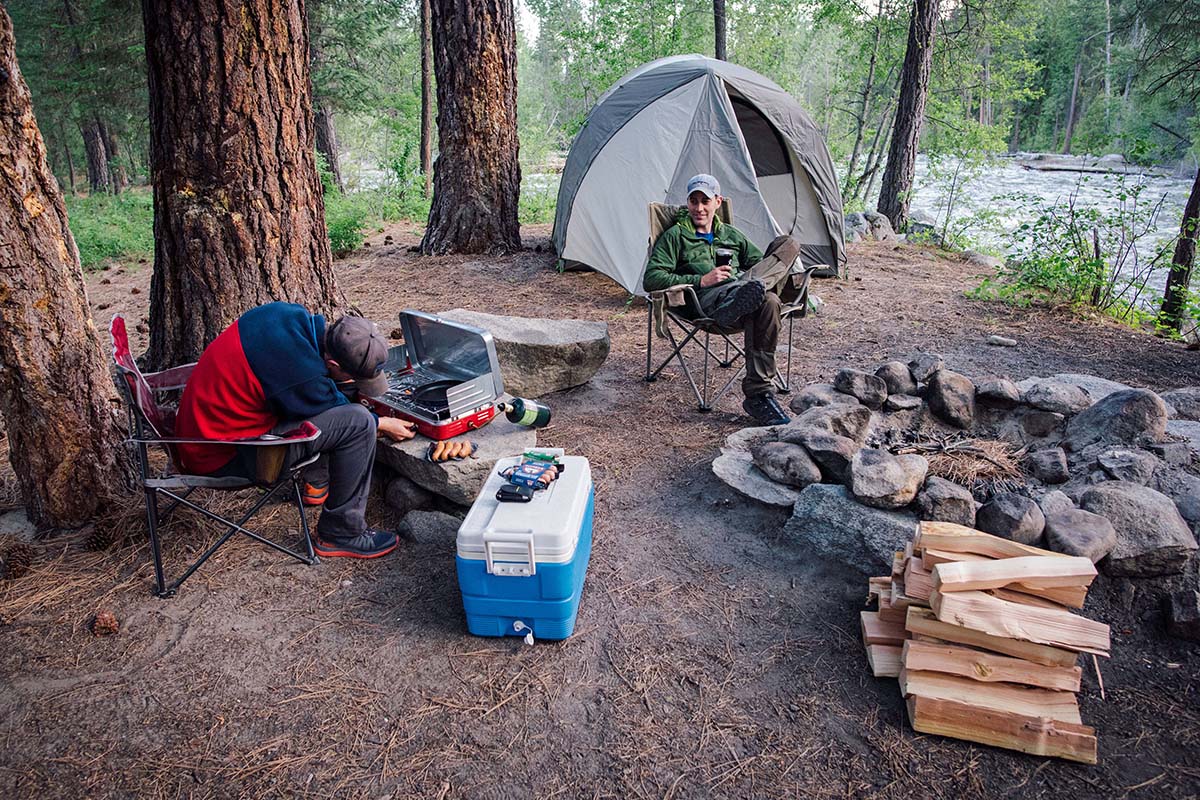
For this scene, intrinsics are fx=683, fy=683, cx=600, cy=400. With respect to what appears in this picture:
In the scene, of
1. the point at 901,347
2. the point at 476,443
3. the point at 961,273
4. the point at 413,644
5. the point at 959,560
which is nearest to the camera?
the point at 959,560

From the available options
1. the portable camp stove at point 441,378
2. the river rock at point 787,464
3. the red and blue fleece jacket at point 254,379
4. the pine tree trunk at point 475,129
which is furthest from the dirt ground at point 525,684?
the pine tree trunk at point 475,129

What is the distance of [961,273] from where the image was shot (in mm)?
7570

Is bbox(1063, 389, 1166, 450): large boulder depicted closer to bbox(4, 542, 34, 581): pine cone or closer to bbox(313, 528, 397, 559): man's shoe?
bbox(313, 528, 397, 559): man's shoe

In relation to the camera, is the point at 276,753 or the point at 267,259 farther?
the point at 267,259

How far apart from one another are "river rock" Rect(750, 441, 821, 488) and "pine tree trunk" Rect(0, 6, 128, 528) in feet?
8.59

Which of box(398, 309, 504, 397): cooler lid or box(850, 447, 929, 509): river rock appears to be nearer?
box(850, 447, 929, 509): river rock

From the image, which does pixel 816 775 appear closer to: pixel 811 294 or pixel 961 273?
pixel 811 294

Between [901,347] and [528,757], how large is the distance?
13.8ft

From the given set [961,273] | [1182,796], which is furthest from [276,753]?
[961,273]

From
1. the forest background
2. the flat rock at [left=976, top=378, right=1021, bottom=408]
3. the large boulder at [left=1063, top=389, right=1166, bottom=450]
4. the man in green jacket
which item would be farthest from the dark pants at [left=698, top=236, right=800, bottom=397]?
the forest background

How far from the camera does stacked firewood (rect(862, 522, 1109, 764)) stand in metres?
1.77

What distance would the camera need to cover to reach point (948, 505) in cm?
238

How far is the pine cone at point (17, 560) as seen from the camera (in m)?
2.43

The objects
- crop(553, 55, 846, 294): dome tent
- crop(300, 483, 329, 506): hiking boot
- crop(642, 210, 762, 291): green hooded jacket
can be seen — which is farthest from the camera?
crop(553, 55, 846, 294): dome tent
